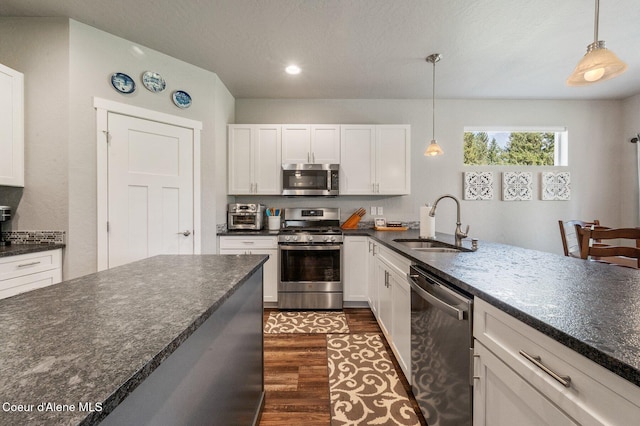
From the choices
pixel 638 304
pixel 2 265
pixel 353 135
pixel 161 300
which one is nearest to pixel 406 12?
pixel 353 135

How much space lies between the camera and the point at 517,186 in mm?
3799

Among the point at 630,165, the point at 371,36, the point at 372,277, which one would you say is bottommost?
the point at 372,277

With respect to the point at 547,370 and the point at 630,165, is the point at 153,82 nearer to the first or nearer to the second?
the point at 547,370

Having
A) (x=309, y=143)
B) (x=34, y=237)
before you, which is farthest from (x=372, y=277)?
(x=34, y=237)

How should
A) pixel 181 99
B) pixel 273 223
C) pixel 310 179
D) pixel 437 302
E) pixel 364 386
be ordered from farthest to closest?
pixel 273 223 → pixel 310 179 → pixel 181 99 → pixel 364 386 → pixel 437 302

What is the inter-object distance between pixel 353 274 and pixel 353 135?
174 cm

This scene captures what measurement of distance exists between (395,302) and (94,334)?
6.14ft

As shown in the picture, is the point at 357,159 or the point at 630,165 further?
the point at 630,165

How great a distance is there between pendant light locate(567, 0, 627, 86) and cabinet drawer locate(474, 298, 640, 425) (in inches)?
52.1

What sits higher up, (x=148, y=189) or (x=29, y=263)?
(x=148, y=189)

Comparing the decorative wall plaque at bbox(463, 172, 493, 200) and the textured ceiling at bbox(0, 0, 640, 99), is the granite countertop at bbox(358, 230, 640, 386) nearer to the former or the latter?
the textured ceiling at bbox(0, 0, 640, 99)

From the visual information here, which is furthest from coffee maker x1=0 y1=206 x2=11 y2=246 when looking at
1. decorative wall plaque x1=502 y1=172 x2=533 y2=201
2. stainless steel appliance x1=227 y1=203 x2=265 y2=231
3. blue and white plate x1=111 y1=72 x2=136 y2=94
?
decorative wall plaque x1=502 y1=172 x2=533 y2=201

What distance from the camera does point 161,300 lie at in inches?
34.9

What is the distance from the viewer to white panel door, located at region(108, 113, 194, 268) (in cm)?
243
